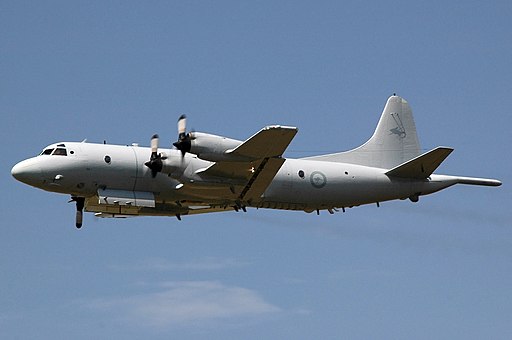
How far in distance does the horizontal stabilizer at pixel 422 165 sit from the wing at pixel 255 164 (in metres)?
4.91

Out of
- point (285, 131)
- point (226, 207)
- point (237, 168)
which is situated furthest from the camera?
point (226, 207)

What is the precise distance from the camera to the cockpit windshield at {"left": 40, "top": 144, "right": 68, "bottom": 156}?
109 feet

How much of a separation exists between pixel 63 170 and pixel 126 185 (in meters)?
2.01

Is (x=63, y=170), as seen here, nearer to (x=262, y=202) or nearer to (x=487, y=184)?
(x=262, y=202)

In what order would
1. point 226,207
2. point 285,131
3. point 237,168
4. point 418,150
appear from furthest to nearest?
point 418,150
point 226,207
point 237,168
point 285,131

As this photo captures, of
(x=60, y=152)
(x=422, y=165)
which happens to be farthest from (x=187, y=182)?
(x=422, y=165)

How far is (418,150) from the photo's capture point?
3847cm

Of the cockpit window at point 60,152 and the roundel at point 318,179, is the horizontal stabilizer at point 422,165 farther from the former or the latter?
the cockpit window at point 60,152

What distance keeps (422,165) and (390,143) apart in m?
2.70

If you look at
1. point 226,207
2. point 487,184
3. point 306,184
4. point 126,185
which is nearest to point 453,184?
point 487,184

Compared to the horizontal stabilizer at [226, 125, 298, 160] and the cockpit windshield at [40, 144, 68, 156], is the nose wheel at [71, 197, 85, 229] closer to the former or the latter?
the cockpit windshield at [40, 144, 68, 156]

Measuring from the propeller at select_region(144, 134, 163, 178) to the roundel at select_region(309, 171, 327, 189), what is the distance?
513 cm

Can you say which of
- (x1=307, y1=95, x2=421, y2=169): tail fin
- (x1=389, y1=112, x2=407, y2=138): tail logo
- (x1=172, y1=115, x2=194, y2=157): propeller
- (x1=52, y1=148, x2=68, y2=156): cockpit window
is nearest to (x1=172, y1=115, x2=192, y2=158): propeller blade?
(x1=172, y1=115, x2=194, y2=157): propeller

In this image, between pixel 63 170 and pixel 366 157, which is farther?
pixel 366 157
